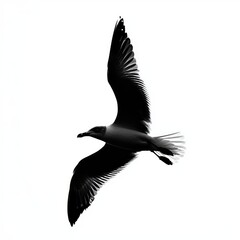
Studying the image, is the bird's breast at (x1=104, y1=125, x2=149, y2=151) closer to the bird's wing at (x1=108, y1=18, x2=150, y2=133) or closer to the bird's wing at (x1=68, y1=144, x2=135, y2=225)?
the bird's wing at (x1=108, y1=18, x2=150, y2=133)

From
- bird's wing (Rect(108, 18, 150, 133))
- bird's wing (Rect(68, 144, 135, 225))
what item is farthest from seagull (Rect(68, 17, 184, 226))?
bird's wing (Rect(68, 144, 135, 225))

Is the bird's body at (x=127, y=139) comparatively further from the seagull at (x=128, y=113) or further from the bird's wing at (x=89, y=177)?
the bird's wing at (x=89, y=177)

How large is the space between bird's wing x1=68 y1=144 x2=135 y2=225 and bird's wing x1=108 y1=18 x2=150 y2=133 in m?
0.67

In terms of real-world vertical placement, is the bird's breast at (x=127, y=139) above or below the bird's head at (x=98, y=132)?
below

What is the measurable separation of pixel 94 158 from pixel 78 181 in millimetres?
350

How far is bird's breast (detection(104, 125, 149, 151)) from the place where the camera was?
7570mm

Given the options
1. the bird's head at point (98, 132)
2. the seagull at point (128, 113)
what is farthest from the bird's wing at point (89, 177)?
the bird's head at point (98, 132)

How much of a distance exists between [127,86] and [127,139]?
567 mm

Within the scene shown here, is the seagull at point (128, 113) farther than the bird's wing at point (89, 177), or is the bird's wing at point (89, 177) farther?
the bird's wing at point (89, 177)

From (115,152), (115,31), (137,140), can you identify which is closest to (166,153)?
(137,140)

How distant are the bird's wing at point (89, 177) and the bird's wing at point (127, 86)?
0.67 meters

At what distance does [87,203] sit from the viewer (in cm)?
834

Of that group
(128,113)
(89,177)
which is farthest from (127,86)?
(89,177)

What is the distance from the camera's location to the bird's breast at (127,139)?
24.8 ft
